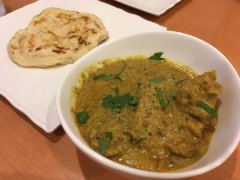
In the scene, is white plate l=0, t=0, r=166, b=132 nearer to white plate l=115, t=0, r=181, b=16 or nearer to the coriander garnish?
white plate l=115, t=0, r=181, b=16

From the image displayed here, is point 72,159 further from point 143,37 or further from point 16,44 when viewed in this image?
point 16,44

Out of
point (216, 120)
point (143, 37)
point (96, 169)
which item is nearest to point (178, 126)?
point (216, 120)

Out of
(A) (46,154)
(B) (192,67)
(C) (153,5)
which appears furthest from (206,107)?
(C) (153,5)

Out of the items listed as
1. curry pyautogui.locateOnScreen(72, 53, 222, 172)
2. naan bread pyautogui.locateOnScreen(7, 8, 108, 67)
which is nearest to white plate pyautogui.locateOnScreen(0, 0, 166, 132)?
naan bread pyautogui.locateOnScreen(7, 8, 108, 67)

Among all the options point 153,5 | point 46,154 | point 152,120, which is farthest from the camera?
point 153,5

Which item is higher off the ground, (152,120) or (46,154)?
(152,120)

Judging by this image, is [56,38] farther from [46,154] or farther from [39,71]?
[46,154]

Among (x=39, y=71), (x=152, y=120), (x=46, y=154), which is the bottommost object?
(x=46, y=154)
